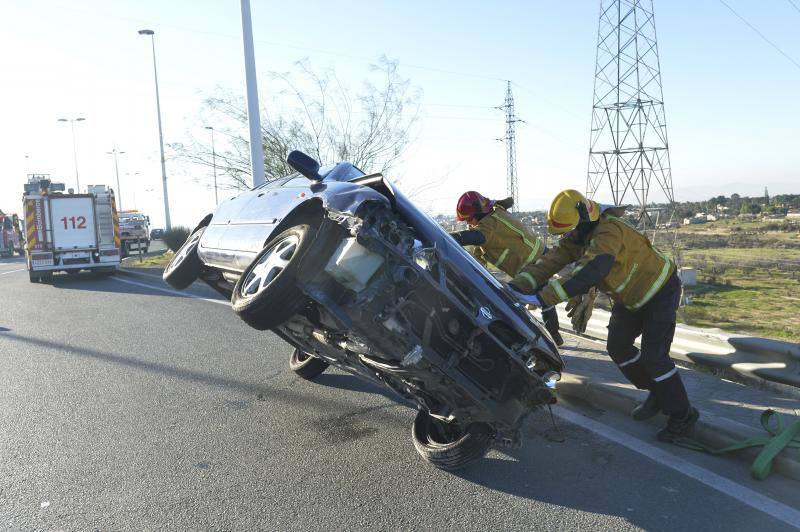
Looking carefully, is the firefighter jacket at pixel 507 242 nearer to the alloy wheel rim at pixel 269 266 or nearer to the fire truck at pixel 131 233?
the alloy wheel rim at pixel 269 266

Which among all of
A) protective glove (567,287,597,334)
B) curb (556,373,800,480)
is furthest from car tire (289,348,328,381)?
protective glove (567,287,597,334)

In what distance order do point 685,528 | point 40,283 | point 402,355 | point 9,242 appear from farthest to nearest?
point 9,242, point 40,283, point 402,355, point 685,528

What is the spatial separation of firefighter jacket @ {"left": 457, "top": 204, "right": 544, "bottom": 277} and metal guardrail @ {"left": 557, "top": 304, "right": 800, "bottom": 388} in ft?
4.87

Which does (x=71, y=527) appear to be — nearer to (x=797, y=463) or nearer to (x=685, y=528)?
(x=685, y=528)

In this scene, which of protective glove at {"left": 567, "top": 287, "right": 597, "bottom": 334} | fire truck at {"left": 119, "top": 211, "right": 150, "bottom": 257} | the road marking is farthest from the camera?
fire truck at {"left": 119, "top": 211, "right": 150, "bottom": 257}

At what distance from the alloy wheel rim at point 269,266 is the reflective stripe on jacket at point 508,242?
266 centimetres

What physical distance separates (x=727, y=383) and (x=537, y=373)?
93.0 inches

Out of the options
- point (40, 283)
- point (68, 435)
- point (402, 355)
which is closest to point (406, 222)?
point (402, 355)

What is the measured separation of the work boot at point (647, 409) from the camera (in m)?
4.30

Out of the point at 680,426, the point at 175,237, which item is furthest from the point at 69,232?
the point at 680,426

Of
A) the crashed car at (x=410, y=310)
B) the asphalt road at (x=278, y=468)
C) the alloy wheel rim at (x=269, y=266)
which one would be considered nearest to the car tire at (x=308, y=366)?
the asphalt road at (x=278, y=468)

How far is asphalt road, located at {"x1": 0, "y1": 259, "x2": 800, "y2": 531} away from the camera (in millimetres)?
3156

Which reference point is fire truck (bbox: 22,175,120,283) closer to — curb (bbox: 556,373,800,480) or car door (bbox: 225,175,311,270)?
car door (bbox: 225,175,311,270)

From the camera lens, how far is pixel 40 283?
54.7ft
